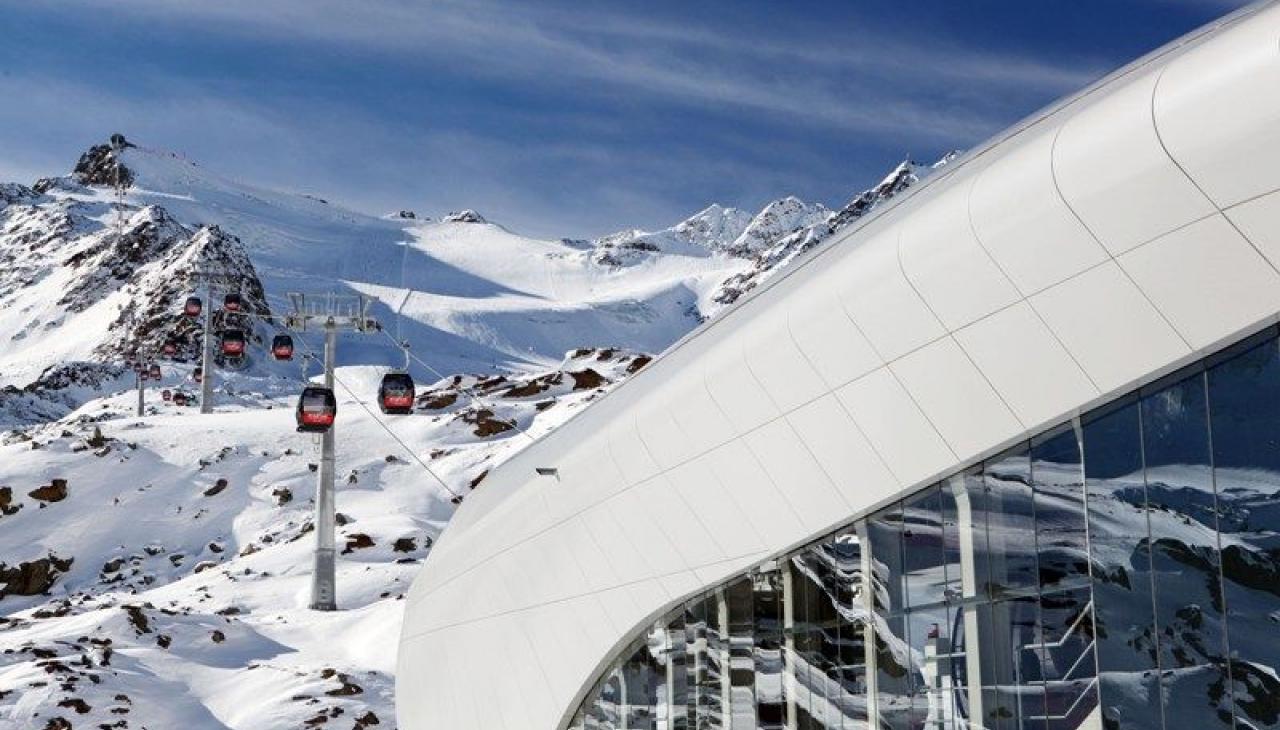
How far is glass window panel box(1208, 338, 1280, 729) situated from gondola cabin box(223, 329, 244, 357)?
175 ft

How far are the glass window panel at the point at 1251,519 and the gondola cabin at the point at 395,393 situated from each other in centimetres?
2656

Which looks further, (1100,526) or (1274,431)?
(1100,526)

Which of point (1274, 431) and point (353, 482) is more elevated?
point (353, 482)

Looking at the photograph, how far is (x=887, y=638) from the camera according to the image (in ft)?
44.3

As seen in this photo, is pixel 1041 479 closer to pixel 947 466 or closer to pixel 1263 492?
pixel 947 466

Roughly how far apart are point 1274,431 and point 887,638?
5.27 meters

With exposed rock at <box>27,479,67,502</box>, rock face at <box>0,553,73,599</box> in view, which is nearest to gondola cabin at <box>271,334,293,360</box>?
exposed rock at <box>27,479,67,502</box>

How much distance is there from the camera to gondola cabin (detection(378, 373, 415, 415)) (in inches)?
1348

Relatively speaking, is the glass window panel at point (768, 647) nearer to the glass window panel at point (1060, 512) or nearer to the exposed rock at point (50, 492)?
the glass window panel at point (1060, 512)

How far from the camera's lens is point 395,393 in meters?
34.5

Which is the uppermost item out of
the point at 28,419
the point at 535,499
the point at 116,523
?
the point at 28,419

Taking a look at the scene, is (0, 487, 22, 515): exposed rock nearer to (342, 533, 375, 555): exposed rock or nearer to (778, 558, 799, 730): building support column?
(342, 533, 375, 555): exposed rock

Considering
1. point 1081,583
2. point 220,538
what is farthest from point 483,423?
point 1081,583

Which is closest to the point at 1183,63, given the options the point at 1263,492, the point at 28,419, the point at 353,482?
the point at 1263,492
